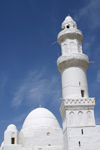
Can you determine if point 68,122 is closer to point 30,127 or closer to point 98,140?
point 98,140

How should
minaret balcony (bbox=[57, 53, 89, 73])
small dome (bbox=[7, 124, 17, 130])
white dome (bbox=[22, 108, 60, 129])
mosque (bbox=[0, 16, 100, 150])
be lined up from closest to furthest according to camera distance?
mosque (bbox=[0, 16, 100, 150]) < minaret balcony (bbox=[57, 53, 89, 73]) < small dome (bbox=[7, 124, 17, 130]) < white dome (bbox=[22, 108, 60, 129])

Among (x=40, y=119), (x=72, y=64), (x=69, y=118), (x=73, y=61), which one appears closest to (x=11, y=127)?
(x=40, y=119)

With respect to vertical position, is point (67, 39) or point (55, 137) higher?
point (67, 39)

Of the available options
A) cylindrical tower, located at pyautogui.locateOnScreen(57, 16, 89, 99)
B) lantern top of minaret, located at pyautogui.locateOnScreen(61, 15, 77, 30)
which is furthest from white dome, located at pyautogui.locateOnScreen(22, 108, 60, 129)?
lantern top of minaret, located at pyautogui.locateOnScreen(61, 15, 77, 30)

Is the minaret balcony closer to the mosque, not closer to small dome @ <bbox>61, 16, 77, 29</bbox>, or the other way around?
the mosque

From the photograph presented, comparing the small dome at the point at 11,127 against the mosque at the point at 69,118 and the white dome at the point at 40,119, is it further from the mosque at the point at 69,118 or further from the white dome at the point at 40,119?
the white dome at the point at 40,119

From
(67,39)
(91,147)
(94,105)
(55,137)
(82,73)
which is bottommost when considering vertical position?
(91,147)

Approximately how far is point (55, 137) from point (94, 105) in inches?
322

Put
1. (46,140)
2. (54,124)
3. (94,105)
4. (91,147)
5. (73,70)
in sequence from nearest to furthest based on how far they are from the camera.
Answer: (91,147) < (94,105) < (73,70) < (46,140) < (54,124)

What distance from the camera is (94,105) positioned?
19.7 meters

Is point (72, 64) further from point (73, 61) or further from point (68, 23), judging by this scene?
point (68, 23)

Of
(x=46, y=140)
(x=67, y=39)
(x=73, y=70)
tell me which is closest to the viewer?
(x=73, y=70)

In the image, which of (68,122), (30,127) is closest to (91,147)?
(68,122)

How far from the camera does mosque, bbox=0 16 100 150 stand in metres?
18.7
